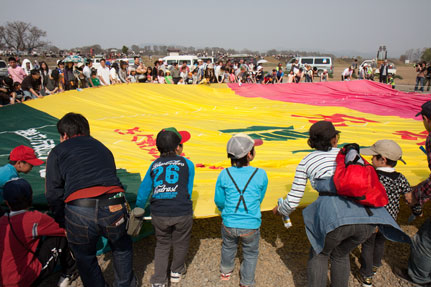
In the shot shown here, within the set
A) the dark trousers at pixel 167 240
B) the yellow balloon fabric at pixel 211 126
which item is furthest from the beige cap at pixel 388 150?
the dark trousers at pixel 167 240

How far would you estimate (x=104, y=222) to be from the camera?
210 cm

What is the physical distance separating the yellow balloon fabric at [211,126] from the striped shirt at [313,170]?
1.93 feet

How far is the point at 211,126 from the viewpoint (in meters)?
5.86

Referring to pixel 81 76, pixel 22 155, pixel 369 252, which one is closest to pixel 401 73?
pixel 81 76

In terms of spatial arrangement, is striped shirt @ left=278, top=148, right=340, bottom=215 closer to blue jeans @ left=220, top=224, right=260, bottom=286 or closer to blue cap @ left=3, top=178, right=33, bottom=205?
blue jeans @ left=220, top=224, right=260, bottom=286

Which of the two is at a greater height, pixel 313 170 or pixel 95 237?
pixel 313 170

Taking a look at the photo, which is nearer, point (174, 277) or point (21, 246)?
point (21, 246)

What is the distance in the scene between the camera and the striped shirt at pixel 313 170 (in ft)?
7.02

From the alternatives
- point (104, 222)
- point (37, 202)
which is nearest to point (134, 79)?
point (37, 202)

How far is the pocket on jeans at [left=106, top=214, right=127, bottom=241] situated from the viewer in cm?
213

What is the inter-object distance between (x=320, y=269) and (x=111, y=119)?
504cm

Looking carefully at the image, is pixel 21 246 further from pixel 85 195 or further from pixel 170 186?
pixel 170 186

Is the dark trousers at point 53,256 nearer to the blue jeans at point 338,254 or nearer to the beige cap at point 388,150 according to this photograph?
the blue jeans at point 338,254

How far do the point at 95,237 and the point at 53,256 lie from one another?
1.82ft
